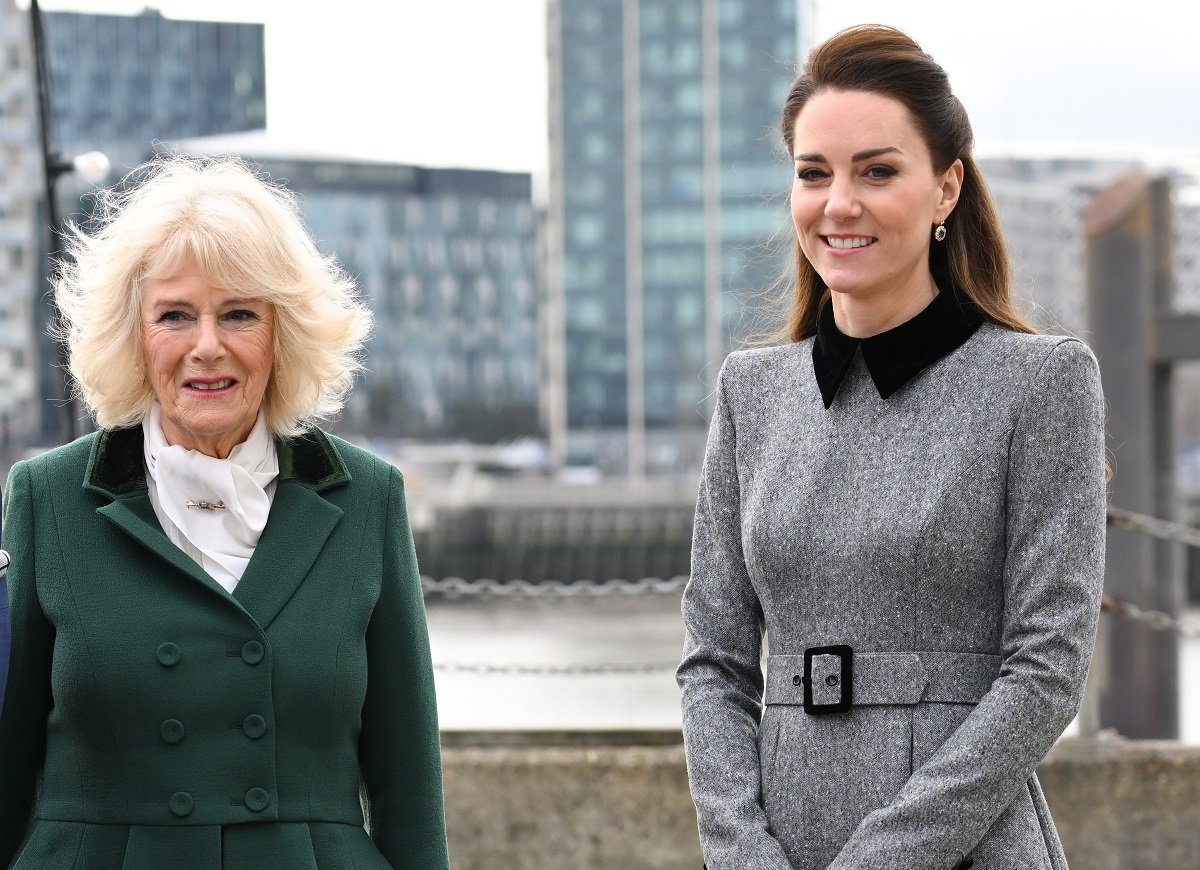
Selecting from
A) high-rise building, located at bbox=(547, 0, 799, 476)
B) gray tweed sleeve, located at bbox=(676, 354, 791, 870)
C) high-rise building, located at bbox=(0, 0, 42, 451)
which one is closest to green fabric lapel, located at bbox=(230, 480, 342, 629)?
gray tweed sleeve, located at bbox=(676, 354, 791, 870)

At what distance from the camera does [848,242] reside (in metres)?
1.95

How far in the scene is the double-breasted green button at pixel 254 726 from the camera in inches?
80.4

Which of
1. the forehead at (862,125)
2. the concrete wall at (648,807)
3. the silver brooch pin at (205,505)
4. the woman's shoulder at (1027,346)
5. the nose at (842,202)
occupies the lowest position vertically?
the concrete wall at (648,807)

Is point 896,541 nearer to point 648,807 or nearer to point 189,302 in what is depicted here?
point 189,302

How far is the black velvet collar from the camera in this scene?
1978 mm

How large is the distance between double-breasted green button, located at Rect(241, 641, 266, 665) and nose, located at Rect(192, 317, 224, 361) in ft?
1.28

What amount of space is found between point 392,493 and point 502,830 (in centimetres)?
195

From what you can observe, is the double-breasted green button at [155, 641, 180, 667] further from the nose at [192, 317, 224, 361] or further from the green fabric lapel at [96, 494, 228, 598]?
the nose at [192, 317, 224, 361]

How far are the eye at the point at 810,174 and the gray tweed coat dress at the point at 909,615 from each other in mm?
226

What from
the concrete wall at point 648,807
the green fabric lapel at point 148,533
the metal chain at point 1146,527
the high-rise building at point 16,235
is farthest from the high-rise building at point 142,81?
the high-rise building at point 16,235

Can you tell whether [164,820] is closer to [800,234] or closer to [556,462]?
[800,234]

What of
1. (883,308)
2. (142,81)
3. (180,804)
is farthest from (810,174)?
(142,81)

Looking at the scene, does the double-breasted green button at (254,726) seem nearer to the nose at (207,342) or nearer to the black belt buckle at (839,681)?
the nose at (207,342)

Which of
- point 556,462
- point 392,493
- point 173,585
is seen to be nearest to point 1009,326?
point 392,493
